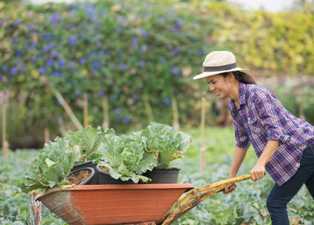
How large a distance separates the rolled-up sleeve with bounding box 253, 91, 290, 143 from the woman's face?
177mm

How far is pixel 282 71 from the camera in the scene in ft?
38.7

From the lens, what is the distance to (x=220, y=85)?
393 cm

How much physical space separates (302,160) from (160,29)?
7.04 metres

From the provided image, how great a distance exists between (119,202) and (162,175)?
0.30 m

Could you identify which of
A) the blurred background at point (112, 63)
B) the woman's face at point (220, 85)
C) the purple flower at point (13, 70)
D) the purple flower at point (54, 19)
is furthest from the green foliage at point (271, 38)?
the woman's face at point (220, 85)

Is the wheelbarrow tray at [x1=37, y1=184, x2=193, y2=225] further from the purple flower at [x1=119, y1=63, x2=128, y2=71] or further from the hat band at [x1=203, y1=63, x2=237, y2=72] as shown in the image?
the purple flower at [x1=119, y1=63, x2=128, y2=71]

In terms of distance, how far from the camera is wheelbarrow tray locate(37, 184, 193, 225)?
11.2ft

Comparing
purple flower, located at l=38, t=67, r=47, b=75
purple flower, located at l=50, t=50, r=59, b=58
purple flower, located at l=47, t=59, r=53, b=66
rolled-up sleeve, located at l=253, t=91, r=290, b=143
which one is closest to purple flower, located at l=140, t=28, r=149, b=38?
purple flower, located at l=50, t=50, r=59, b=58

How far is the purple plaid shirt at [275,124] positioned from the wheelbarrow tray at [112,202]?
0.54 metres

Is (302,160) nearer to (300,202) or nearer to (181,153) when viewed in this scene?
(181,153)

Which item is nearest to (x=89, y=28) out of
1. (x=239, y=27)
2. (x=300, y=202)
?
(x=239, y=27)

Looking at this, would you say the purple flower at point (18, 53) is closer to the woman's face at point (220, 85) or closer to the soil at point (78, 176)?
the woman's face at point (220, 85)

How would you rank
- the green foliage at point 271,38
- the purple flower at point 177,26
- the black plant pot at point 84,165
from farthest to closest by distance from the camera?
the green foliage at point 271,38
the purple flower at point 177,26
the black plant pot at point 84,165

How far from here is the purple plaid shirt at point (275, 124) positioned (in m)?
3.84
